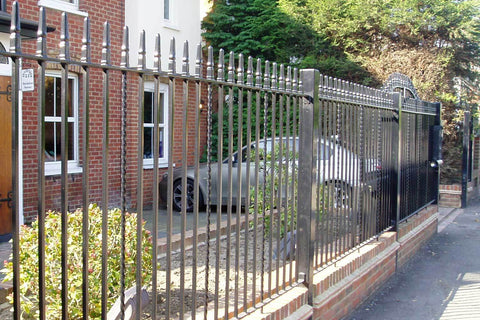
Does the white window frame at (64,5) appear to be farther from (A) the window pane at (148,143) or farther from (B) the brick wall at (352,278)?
(B) the brick wall at (352,278)

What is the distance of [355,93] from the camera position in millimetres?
5211

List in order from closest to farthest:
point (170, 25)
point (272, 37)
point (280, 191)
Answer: point (280, 191)
point (170, 25)
point (272, 37)

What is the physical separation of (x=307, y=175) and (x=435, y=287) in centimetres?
297

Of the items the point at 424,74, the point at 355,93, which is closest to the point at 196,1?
the point at 424,74

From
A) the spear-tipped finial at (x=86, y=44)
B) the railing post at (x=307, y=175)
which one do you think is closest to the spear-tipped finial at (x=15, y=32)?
the spear-tipped finial at (x=86, y=44)

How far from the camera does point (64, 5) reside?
9125 mm

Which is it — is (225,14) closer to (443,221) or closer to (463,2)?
(463,2)

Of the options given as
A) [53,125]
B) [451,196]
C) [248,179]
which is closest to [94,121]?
[53,125]

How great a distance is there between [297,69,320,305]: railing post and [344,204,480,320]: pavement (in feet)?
4.00

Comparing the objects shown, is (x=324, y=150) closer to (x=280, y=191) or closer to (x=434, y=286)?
(x=280, y=191)

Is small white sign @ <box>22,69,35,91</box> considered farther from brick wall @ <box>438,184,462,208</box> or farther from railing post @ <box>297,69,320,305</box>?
brick wall @ <box>438,184,462,208</box>

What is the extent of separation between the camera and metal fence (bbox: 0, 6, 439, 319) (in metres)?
2.14

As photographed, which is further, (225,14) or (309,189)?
(225,14)

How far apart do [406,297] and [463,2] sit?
10.0 meters
